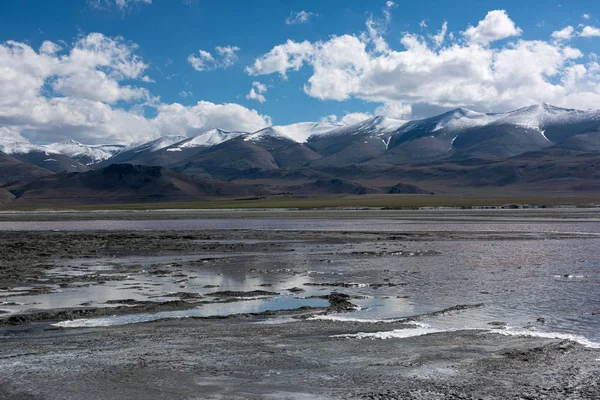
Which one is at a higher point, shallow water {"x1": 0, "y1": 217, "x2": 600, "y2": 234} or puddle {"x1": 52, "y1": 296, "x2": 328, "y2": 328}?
shallow water {"x1": 0, "y1": 217, "x2": 600, "y2": 234}

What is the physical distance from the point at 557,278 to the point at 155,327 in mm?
17538

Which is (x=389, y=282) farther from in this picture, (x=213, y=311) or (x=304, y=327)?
(x=304, y=327)

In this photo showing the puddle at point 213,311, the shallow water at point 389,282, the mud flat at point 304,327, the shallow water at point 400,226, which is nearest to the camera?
the mud flat at point 304,327

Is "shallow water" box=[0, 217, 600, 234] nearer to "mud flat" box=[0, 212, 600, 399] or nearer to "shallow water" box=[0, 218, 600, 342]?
"shallow water" box=[0, 218, 600, 342]

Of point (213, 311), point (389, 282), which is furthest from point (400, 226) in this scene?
point (213, 311)

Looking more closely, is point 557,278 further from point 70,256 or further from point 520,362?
point 70,256

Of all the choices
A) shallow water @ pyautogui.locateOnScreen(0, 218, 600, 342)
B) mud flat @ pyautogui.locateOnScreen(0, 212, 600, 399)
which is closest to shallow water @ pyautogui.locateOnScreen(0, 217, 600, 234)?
shallow water @ pyautogui.locateOnScreen(0, 218, 600, 342)

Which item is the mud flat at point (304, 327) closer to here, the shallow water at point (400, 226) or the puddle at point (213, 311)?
the puddle at point (213, 311)

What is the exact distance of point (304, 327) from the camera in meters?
17.5

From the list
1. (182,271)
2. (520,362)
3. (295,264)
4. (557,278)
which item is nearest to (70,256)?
(182,271)

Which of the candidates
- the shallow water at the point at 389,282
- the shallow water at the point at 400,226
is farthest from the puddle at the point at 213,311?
the shallow water at the point at 400,226

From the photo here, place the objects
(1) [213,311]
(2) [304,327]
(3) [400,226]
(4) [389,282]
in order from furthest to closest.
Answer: (3) [400,226] → (4) [389,282] → (1) [213,311] → (2) [304,327]

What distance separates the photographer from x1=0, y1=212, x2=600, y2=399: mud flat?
12055mm

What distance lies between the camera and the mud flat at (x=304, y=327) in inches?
475
